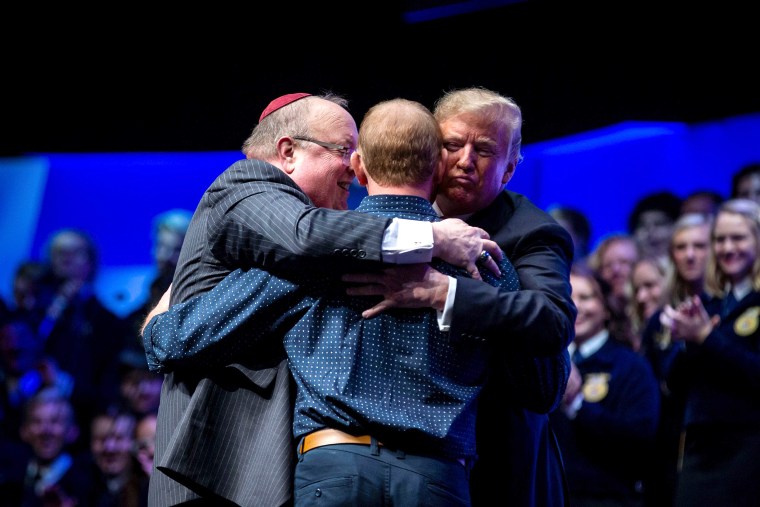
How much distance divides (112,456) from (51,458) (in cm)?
44

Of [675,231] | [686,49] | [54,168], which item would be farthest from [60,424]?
[686,49]

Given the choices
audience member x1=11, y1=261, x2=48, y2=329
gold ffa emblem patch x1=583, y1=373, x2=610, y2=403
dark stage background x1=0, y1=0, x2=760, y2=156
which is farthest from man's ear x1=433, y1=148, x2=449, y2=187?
audience member x1=11, y1=261, x2=48, y2=329

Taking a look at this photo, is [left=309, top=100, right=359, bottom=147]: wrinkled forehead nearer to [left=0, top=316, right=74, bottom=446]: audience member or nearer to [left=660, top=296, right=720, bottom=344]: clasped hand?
[left=660, top=296, right=720, bottom=344]: clasped hand

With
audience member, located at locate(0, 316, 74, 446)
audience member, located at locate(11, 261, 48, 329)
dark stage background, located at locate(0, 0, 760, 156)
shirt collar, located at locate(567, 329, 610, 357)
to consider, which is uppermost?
dark stage background, located at locate(0, 0, 760, 156)

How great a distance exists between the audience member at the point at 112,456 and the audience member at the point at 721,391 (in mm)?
3008

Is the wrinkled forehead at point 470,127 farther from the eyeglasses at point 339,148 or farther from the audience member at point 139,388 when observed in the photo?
the audience member at point 139,388

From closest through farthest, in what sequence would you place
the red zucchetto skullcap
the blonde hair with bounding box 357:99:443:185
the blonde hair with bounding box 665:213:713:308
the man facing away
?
the blonde hair with bounding box 357:99:443:185
the man facing away
the red zucchetto skullcap
the blonde hair with bounding box 665:213:713:308

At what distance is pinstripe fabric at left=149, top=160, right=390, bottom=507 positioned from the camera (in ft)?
7.04

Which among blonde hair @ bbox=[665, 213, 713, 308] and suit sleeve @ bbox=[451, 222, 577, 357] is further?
blonde hair @ bbox=[665, 213, 713, 308]

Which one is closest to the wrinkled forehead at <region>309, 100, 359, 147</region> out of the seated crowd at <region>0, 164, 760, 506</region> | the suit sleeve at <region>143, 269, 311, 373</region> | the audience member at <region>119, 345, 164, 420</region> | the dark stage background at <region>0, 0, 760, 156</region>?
the suit sleeve at <region>143, 269, 311, 373</region>

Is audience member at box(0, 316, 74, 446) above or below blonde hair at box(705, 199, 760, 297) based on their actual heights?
below

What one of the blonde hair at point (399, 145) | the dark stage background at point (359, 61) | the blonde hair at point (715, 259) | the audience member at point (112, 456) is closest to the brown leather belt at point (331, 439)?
the blonde hair at point (399, 145)

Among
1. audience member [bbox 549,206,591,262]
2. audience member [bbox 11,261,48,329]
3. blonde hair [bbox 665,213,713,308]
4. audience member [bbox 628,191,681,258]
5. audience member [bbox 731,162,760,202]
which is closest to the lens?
blonde hair [bbox 665,213,713,308]

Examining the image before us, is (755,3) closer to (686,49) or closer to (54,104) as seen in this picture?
(686,49)
